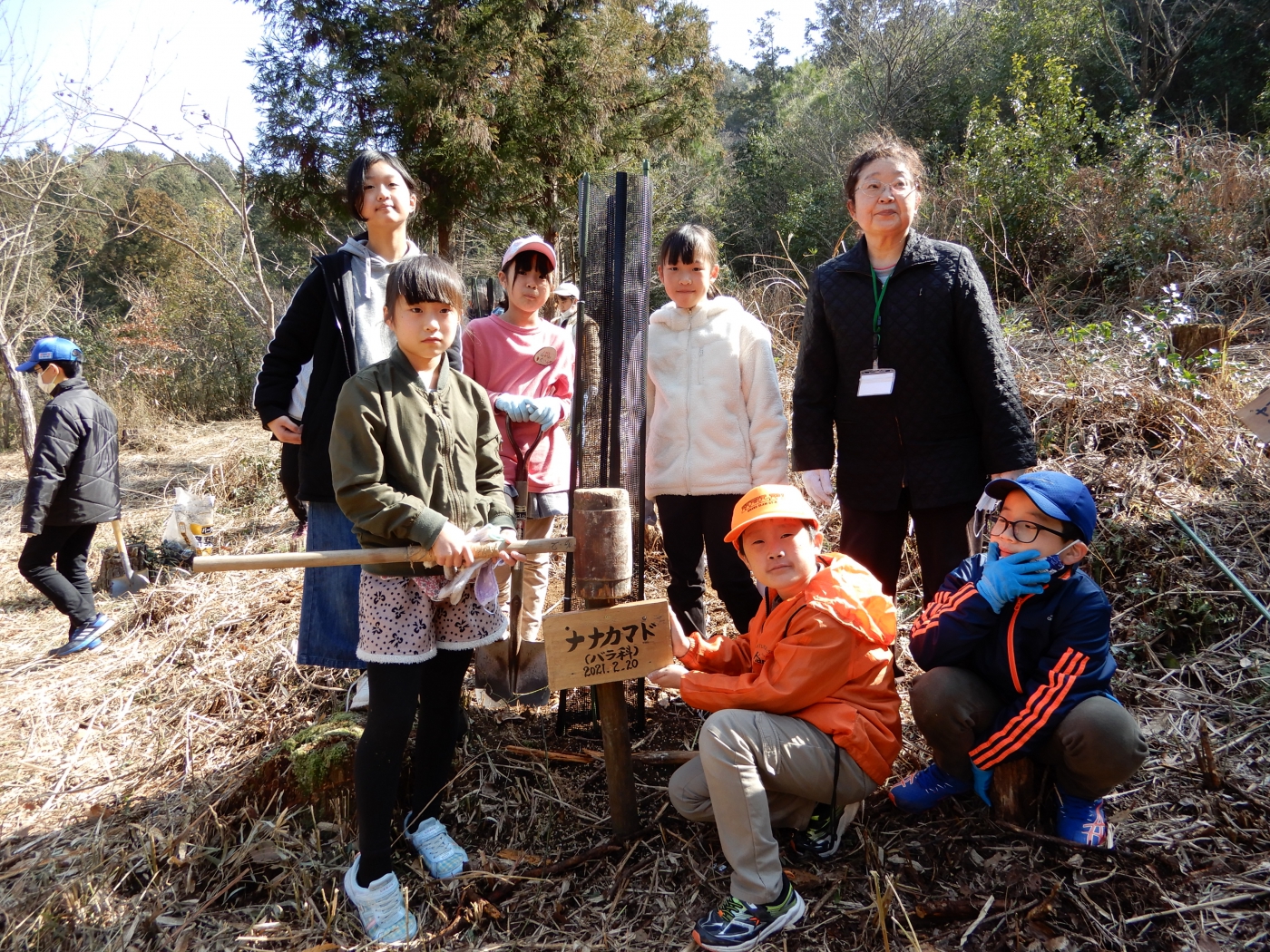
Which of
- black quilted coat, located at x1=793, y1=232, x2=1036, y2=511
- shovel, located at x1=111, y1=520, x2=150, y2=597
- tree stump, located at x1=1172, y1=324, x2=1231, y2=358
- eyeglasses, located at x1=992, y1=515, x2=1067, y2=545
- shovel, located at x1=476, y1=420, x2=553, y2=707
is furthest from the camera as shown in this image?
shovel, located at x1=111, y1=520, x2=150, y2=597

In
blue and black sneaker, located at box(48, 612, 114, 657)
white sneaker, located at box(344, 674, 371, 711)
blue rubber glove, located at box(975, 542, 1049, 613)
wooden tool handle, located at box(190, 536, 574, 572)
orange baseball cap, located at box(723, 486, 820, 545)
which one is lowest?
blue and black sneaker, located at box(48, 612, 114, 657)

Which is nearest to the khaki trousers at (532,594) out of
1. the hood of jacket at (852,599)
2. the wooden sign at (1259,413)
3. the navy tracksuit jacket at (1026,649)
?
the hood of jacket at (852,599)

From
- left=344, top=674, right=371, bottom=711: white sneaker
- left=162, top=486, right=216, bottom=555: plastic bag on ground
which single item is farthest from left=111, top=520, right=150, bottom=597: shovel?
left=344, top=674, right=371, bottom=711: white sneaker

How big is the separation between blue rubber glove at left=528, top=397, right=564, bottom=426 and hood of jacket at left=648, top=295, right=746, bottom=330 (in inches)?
17.9

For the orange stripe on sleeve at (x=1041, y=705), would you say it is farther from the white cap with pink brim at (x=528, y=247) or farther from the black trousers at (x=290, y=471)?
the black trousers at (x=290, y=471)

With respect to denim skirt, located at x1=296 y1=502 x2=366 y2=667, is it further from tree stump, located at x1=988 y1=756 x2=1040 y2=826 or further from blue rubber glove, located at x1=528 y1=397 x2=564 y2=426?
tree stump, located at x1=988 y1=756 x2=1040 y2=826

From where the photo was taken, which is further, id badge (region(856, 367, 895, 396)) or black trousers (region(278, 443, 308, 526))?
black trousers (region(278, 443, 308, 526))

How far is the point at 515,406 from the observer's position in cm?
265

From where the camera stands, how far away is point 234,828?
96.0 inches

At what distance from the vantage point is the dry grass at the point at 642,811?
1.89 meters

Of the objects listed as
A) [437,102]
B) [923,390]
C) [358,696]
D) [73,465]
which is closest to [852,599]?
[923,390]

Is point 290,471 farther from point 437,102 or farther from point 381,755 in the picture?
point 437,102

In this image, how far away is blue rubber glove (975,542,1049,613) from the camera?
188cm

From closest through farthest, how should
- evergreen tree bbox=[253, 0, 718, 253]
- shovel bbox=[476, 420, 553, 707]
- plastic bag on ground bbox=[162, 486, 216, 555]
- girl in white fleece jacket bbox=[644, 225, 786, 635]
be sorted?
girl in white fleece jacket bbox=[644, 225, 786, 635] → shovel bbox=[476, 420, 553, 707] → plastic bag on ground bbox=[162, 486, 216, 555] → evergreen tree bbox=[253, 0, 718, 253]
